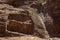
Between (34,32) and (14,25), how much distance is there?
599 millimetres

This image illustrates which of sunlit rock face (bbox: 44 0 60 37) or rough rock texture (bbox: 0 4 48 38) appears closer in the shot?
rough rock texture (bbox: 0 4 48 38)

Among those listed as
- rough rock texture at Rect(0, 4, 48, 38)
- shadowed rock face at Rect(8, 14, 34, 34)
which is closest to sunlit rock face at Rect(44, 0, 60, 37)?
rough rock texture at Rect(0, 4, 48, 38)

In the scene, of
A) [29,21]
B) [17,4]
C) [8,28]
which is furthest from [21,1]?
[8,28]

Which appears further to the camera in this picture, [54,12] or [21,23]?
[54,12]

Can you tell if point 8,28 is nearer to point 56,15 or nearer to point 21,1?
point 21,1

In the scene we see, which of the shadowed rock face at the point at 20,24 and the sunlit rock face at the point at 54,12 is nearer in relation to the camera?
the shadowed rock face at the point at 20,24

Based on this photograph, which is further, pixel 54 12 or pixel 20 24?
pixel 54 12

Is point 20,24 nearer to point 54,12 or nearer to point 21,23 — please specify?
point 21,23

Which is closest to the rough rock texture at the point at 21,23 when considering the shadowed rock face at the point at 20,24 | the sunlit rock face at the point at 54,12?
the shadowed rock face at the point at 20,24

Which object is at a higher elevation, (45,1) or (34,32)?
(45,1)

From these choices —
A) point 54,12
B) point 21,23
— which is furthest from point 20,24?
point 54,12

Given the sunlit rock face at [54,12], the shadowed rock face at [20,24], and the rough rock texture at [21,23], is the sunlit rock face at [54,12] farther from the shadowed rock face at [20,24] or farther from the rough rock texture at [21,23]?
the shadowed rock face at [20,24]

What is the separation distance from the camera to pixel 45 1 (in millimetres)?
8719

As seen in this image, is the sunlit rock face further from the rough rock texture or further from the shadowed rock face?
the shadowed rock face
